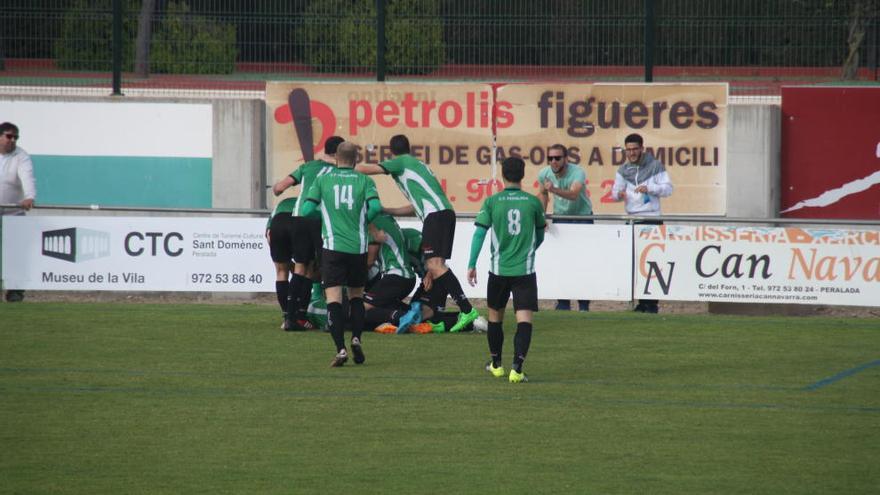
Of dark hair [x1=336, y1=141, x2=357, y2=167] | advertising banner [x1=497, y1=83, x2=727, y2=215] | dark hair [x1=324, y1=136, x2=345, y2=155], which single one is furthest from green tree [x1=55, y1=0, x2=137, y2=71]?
dark hair [x1=336, y1=141, x2=357, y2=167]

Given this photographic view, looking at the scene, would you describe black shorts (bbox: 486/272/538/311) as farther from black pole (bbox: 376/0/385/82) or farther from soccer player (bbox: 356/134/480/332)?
black pole (bbox: 376/0/385/82)

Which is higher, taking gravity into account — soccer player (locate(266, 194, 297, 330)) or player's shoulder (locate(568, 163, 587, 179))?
player's shoulder (locate(568, 163, 587, 179))

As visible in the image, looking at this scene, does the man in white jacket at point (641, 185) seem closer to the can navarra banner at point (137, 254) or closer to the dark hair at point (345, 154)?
the can navarra banner at point (137, 254)

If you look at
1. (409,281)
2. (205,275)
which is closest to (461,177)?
(205,275)

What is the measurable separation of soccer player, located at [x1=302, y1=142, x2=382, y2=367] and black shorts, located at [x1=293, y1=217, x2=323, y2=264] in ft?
6.76

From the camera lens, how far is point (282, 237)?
539 inches

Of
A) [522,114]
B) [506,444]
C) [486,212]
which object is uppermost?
[522,114]

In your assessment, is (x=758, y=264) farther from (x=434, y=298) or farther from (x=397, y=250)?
(x=397, y=250)

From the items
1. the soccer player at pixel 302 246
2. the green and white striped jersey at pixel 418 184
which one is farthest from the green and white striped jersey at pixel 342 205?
the green and white striped jersey at pixel 418 184

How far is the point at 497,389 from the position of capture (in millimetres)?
10344

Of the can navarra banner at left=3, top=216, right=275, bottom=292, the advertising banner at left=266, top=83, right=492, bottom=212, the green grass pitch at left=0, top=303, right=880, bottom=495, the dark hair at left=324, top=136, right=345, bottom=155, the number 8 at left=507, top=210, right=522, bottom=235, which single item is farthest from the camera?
the advertising banner at left=266, top=83, right=492, bottom=212

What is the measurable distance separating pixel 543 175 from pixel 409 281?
2.94m

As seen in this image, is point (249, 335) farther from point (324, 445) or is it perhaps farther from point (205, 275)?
point (324, 445)

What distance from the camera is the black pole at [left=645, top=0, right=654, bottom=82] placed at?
1936 centimetres
